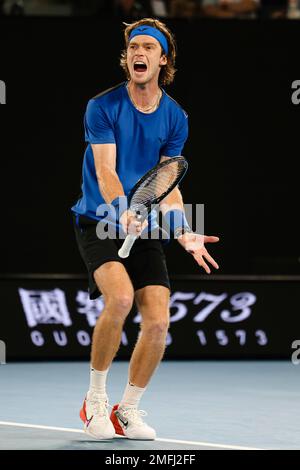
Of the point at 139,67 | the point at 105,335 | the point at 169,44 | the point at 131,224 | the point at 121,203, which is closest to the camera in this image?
the point at 131,224

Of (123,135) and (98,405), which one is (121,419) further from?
(123,135)

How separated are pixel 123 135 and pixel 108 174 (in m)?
0.28

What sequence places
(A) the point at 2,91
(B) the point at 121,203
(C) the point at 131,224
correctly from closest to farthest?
(C) the point at 131,224, (B) the point at 121,203, (A) the point at 2,91

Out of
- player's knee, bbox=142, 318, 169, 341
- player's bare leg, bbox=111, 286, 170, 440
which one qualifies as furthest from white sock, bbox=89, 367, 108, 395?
player's knee, bbox=142, 318, 169, 341

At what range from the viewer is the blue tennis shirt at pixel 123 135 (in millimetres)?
5531

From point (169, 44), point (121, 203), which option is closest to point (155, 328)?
point (121, 203)

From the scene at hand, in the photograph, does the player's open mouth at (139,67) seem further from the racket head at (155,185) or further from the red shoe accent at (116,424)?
the red shoe accent at (116,424)

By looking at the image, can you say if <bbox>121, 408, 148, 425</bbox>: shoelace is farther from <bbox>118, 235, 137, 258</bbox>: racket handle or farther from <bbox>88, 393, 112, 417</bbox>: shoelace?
<bbox>118, 235, 137, 258</bbox>: racket handle

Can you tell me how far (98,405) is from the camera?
5477 mm

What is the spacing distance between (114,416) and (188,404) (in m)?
1.23

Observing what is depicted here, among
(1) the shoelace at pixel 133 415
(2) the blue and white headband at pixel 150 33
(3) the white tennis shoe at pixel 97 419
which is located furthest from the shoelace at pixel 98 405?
(2) the blue and white headband at pixel 150 33

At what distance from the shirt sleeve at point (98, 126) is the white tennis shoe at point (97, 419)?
1189 millimetres

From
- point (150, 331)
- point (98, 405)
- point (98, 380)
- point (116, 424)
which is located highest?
point (150, 331)

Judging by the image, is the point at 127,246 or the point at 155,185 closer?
the point at 127,246
